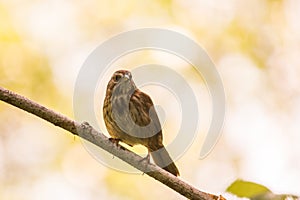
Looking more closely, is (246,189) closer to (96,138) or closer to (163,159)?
(96,138)

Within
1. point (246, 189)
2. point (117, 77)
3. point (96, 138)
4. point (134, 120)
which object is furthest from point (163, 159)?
point (246, 189)

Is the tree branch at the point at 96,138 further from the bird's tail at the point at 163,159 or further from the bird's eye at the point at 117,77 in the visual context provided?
the bird's eye at the point at 117,77

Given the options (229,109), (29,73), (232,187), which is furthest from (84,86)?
(232,187)

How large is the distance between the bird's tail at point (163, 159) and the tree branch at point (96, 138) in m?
0.77

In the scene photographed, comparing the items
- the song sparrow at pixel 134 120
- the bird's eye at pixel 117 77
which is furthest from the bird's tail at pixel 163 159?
the bird's eye at pixel 117 77

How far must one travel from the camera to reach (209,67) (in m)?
7.70

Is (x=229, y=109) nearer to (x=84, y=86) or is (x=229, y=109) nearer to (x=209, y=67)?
(x=209, y=67)

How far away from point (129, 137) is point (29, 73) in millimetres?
4784

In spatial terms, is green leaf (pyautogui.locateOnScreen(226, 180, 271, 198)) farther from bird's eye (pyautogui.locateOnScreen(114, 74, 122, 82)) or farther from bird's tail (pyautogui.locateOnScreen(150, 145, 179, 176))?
bird's eye (pyautogui.locateOnScreen(114, 74, 122, 82))

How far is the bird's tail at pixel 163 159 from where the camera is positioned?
3.87 m

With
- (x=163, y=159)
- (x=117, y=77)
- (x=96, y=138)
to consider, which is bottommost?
(x=96, y=138)

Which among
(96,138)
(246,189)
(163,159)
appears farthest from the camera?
(163,159)

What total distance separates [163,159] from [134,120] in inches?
14.9

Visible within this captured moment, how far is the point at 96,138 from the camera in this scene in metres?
3.02
